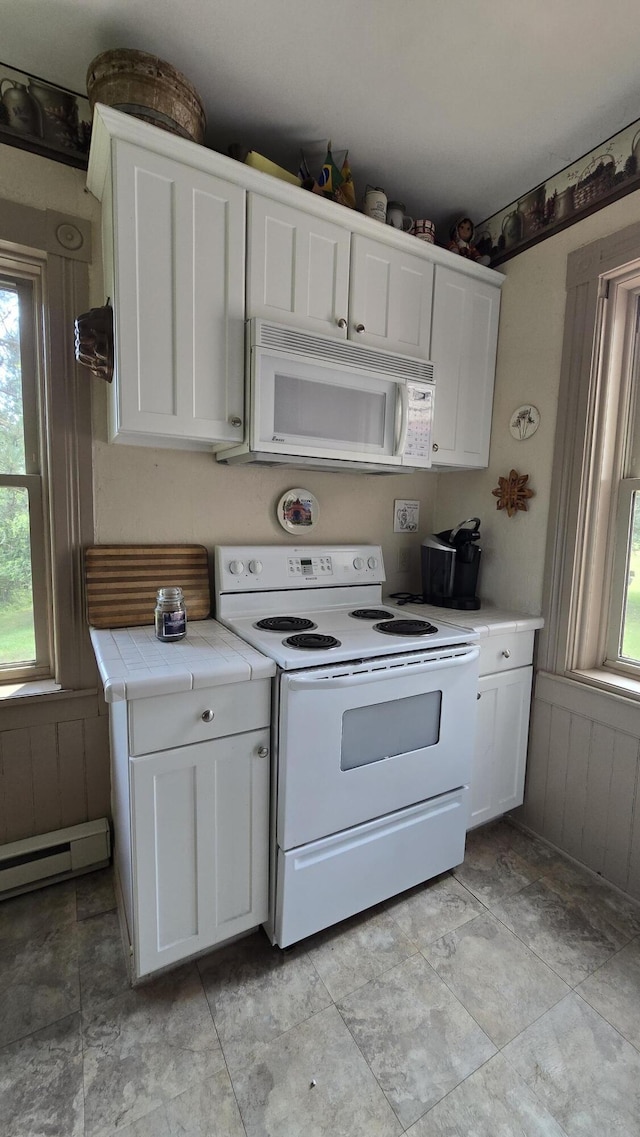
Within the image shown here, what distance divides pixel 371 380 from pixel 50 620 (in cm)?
143

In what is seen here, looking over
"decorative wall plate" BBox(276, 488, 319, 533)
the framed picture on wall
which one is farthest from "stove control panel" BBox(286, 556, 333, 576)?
the framed picture on wall

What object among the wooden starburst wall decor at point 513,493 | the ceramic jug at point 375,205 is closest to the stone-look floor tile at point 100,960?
the wooden starburst wall decor at point 513,493

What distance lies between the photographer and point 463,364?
6.72ft

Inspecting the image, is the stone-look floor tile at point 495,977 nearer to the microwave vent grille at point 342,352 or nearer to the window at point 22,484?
the window at point 22,484

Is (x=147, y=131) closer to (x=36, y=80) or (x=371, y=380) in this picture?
(x=36, y=80)

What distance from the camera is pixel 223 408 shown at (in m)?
1.51

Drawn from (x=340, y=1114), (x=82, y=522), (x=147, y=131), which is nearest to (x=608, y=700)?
(x=340, y=1114)

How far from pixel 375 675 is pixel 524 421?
51.8 inches

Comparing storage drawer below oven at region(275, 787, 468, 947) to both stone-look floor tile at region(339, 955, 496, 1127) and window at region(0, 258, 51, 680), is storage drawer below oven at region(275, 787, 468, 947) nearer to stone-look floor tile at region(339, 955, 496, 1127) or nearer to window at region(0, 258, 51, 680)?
stone-look floor tile at region(339, 955, 496, 1127)

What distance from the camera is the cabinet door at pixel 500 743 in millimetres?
1869

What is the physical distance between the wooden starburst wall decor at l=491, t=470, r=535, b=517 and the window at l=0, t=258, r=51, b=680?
1.80m

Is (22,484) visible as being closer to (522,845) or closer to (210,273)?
(210,273)

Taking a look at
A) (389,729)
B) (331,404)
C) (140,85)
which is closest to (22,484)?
(331,404)

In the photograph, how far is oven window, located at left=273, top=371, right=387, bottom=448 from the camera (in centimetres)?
157
